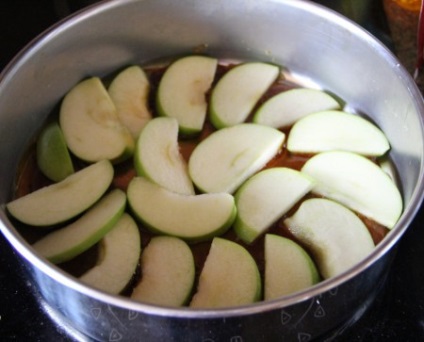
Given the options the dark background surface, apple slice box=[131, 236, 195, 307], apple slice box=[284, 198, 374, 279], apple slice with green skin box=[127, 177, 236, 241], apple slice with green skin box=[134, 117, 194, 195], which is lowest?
the dark background surface

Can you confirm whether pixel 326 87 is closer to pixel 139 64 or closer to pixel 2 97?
pixel 139 64

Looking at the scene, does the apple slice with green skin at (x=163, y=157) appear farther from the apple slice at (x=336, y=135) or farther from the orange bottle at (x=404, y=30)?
the orange bottle at (x=404, y=30)

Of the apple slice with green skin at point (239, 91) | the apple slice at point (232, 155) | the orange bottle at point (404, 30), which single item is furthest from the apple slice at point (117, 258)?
the orange bottle at point (404, 30)

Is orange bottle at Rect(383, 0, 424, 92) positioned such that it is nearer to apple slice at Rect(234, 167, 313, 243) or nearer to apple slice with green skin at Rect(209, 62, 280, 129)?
apple slice with green skin at Rect(209, 62, 280, 129)

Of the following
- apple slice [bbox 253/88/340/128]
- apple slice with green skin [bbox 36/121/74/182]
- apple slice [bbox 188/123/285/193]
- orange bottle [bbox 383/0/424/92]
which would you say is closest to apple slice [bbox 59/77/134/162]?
apple slice with green skin [bbox 36/121/74/182]

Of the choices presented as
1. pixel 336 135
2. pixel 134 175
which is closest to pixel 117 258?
pixel 134 175

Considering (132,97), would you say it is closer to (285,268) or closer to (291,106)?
(291,106)
